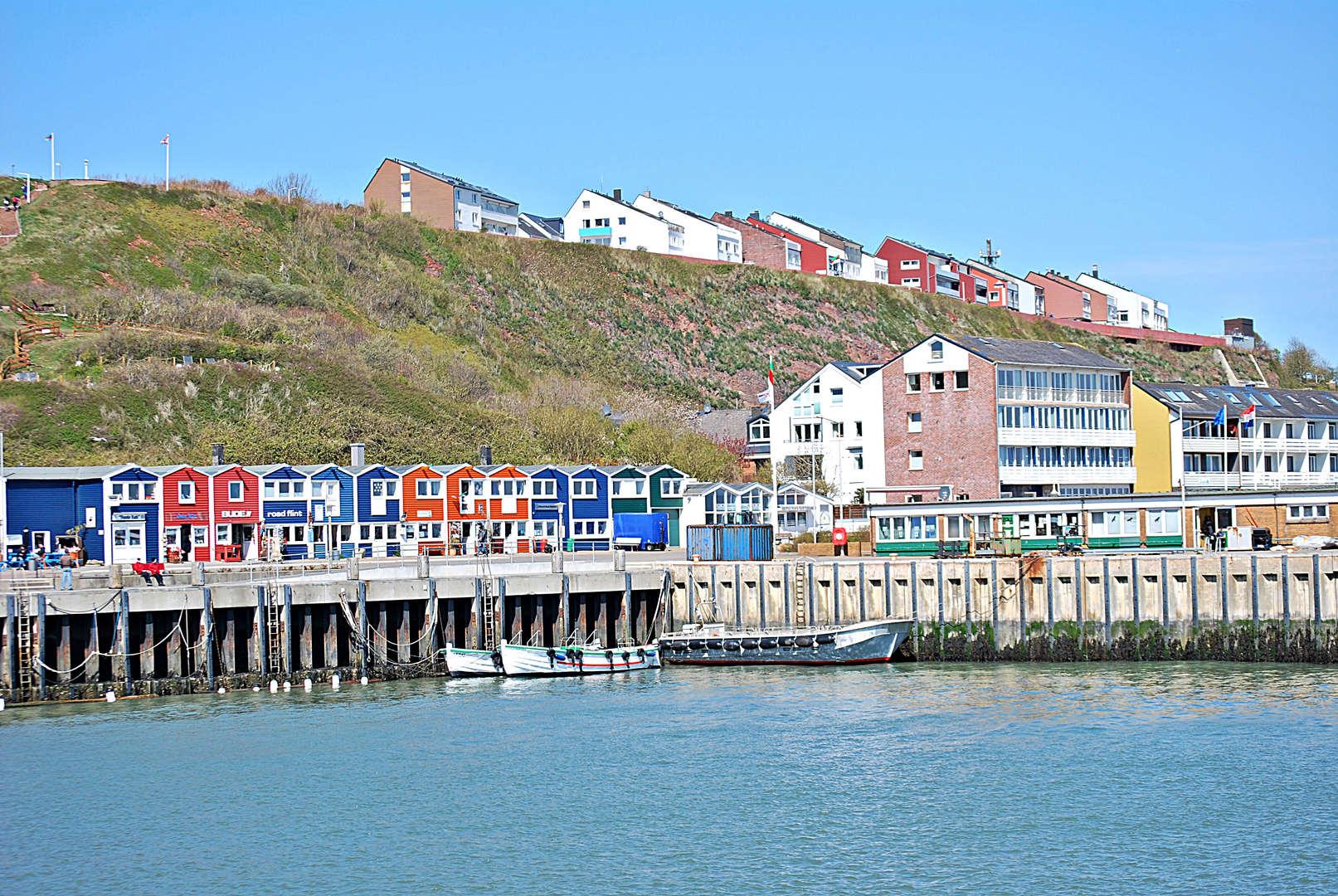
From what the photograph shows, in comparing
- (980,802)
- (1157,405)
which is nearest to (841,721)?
(980,802)

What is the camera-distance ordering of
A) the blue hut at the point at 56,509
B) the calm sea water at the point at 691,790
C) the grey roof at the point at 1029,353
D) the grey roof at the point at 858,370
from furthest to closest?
the grey roof at the point at 858,370 < the grey roof at the point at 1029,353 < the blue hut at the point at 56,509 < the calm sea water at the point at 691,790

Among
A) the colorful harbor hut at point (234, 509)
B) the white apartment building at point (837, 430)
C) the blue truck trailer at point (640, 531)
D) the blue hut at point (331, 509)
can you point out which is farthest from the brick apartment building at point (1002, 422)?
the colorful harbor hut at point (234, 509)

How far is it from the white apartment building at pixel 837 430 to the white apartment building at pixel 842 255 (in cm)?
7425

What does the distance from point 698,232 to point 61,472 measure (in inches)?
4095

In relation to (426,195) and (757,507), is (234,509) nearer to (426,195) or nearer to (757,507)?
(757,507)

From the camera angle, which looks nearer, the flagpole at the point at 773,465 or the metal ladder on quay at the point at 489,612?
Result: the metal ladder on quay at the point at 489,612

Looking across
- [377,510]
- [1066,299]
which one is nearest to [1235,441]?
[377,510]

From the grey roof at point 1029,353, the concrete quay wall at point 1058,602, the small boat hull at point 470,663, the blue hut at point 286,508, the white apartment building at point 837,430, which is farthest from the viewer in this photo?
the white apartment building at point 837,430

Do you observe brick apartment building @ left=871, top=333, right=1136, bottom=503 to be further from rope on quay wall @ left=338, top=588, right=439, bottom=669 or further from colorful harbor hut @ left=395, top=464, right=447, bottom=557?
rope on quay wall @ left=338, top=588, right=439, bottom=669

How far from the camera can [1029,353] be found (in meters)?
82.5

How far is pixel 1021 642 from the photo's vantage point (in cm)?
5003

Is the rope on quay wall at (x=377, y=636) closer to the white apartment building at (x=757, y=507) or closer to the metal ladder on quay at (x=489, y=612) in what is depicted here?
the metal ladder on quay at (x=489, y=612)

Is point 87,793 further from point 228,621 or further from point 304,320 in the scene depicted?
point 304,320

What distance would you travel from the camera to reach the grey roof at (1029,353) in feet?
264
